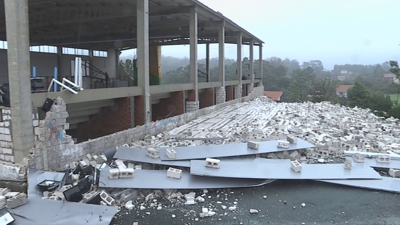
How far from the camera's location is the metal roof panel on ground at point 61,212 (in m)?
5.43

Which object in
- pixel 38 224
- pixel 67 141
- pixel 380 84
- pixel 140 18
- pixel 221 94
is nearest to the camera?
pixel 38 224

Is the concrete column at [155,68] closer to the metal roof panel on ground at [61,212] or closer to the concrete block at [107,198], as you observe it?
the concrete block at [107,198]

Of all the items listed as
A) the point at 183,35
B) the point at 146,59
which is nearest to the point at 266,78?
the point at 183,35

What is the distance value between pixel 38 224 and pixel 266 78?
6402 centimetres

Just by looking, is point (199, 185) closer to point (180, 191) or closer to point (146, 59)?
point (180, 191)

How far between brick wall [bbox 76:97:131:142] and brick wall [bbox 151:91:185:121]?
4764mm

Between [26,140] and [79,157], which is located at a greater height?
[26,140]

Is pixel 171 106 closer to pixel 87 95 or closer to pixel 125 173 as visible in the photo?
pixel 87 95

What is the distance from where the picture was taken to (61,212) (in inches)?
223

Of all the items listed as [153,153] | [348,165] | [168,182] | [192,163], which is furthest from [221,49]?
[168,182]

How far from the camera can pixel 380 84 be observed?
2512 inches

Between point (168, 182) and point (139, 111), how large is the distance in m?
5.99

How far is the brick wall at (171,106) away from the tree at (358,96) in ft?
91.4

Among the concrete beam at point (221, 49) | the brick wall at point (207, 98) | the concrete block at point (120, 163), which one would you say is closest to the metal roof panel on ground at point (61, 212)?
the concrete block at point (120, 163)
